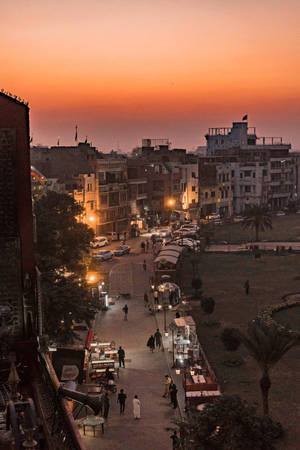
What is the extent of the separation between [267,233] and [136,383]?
56515 millimetres

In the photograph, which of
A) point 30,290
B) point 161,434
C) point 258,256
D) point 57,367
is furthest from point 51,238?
point 258,256

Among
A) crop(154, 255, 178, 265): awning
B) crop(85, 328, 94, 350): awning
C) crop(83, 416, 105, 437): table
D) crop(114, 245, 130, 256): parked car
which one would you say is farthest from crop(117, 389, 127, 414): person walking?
crop(114, 245, 130, 256): parked car

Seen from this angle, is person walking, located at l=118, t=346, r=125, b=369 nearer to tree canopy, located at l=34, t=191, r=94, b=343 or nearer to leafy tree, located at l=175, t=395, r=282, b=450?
tree canopy, located at l=34, t=191, r=94, b=343

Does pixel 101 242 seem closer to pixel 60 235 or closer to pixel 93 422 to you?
pixel 60 235

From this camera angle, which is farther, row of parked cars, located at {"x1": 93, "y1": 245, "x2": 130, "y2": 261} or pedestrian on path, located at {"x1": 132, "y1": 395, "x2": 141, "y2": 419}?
row of parked cars, located at {"x1": 93, "y1": 245, "x2": 130, "y2": 261}

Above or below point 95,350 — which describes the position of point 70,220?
above

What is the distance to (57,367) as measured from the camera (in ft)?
77.7

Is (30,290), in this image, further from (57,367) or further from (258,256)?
(258,256)

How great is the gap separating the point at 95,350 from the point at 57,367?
13.0ft

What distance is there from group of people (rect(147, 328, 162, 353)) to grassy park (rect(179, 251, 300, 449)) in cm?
223

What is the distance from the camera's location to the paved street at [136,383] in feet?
64.0

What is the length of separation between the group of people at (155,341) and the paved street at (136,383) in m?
0.32

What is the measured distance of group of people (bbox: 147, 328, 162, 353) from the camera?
29.3 metres

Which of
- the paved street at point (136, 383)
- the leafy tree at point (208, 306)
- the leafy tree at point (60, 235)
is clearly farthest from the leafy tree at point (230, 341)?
the leafy tree at point (60, 235)
